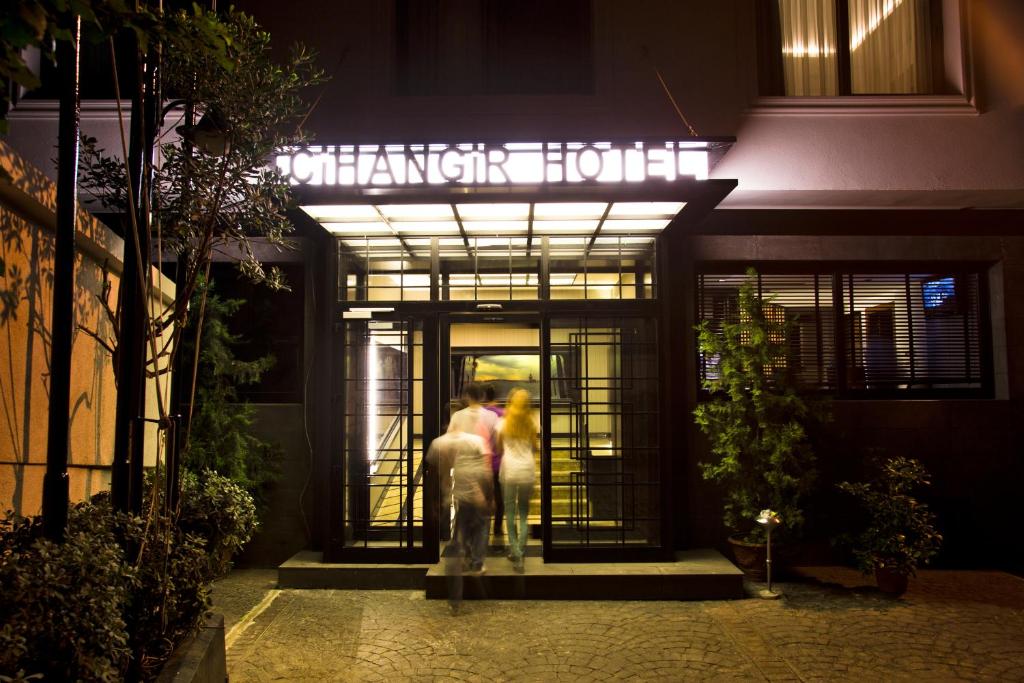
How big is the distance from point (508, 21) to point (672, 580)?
7.33 meters

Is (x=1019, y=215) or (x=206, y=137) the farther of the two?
(x=1019, y=215)

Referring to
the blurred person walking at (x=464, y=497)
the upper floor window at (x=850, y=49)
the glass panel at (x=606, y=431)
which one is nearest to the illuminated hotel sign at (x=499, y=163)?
the glass panel at (x=606, y=431)

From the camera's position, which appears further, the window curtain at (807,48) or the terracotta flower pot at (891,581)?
the window curtain at (807,48)

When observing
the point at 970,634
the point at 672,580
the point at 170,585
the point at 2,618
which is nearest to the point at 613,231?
the point at 672,580

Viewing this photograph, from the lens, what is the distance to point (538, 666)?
206 inches

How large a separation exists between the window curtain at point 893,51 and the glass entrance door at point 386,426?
6.73 meters

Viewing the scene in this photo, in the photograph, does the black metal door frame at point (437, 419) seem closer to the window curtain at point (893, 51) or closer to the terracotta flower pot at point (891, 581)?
the terracotta flower pot at point (891, 581)

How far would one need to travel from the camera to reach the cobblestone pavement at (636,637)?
17.0 feet

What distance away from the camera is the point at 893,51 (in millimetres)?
8938

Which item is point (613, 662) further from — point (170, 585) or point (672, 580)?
point (170, 585)

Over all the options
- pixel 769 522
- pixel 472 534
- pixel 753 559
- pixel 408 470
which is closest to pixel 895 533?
pixel 769 522

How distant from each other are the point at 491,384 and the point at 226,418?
3.18m

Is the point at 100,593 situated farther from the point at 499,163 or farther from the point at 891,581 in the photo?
the point at 891,581

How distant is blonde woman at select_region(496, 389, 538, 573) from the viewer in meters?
7.33
